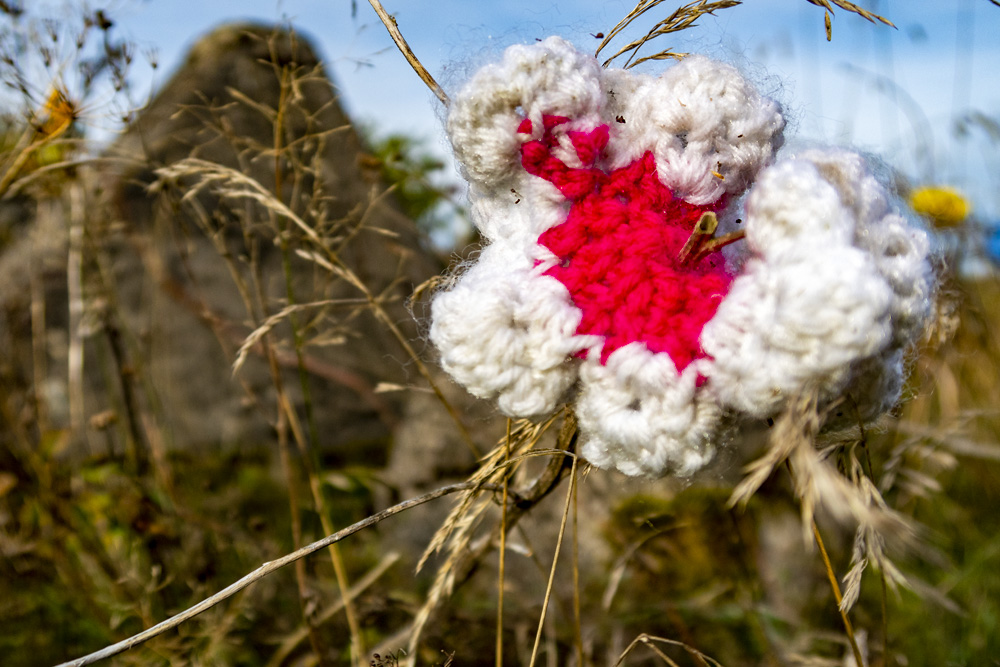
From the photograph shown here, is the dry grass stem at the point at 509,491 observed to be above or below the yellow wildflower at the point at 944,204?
above

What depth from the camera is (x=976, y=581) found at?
1.70 meters

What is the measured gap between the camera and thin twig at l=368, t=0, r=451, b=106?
751 mm

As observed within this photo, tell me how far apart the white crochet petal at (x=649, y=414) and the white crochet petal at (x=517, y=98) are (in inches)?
9.9

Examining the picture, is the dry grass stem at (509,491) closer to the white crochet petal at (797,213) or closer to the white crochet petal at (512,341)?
the white crochet petal at (512,341)

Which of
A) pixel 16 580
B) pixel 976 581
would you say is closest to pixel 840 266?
pixel 976 581

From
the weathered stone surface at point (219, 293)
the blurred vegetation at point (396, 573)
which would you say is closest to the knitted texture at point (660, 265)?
the blurred vegetation at point (396, 573)

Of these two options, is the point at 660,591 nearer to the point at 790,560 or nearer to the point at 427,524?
the point at 790,560

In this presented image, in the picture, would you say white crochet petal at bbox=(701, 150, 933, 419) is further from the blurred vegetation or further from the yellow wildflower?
the yellow wildflower

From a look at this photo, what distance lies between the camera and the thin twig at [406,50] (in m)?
0.75

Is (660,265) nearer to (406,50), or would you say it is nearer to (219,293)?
(406,50)

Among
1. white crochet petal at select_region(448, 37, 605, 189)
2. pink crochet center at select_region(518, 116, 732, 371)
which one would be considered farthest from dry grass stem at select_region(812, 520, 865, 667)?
white crochet petal at select_region(448, 37, 605, 189)

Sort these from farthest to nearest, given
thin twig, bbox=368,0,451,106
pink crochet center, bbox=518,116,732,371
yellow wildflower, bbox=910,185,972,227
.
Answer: yellow wildflower, bbox=910,185,972,227
thin twig, bbox=368,0,451,106
pink crochet center, bbox=518,116,732,371

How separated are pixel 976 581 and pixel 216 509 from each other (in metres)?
2.10

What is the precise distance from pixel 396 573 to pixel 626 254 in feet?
4.99
